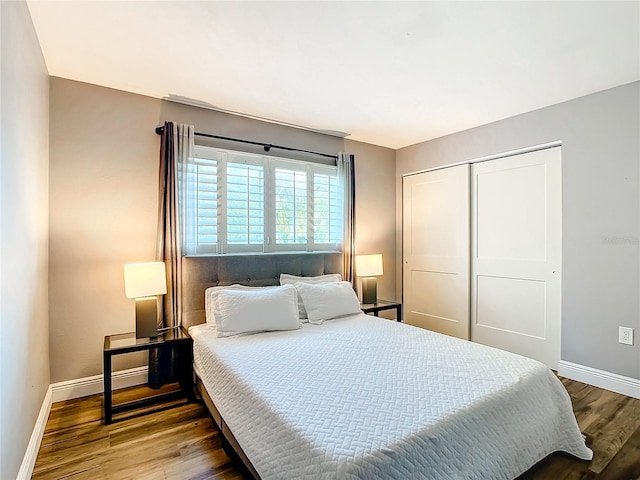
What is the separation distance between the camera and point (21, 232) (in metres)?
1.73

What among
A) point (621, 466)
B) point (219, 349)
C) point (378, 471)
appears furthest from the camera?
point (219, 349)

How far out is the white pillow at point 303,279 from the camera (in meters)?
2.99

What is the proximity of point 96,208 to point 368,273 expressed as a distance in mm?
2580

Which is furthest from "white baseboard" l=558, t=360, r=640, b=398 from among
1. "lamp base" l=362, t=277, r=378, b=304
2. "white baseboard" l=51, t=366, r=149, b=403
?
"white baseboard" l=51, t=366, r=149, b=403

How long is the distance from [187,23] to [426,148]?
300 cm

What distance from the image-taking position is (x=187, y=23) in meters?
1.88

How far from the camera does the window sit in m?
2.98

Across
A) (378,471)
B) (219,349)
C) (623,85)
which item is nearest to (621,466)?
(378,471)

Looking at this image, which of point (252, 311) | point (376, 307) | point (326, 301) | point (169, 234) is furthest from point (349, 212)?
point (169, 234)

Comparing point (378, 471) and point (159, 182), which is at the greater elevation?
point (159, 182)

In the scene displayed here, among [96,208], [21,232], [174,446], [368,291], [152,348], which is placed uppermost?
[96,208]

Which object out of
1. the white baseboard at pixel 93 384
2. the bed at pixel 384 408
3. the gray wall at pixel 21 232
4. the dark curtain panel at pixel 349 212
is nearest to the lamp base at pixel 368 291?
the dark curtain panel at pixel 349 212

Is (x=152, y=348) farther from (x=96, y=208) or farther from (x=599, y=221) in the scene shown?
(x=599, y=221)

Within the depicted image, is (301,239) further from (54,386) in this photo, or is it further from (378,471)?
(378,471)
